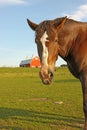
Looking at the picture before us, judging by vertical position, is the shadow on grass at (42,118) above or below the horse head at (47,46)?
below

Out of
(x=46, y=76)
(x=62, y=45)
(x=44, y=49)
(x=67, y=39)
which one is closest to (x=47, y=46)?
(x=44, y=49)

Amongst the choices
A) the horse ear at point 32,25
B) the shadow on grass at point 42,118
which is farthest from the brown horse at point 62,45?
the shadow on grass at point 42,118

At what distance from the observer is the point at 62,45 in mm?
7781

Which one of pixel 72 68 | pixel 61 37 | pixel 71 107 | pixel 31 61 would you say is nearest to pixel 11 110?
pixel 71 107

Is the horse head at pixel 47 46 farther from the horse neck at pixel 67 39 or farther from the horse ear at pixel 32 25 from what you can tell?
the horse neck at pixel 67 39

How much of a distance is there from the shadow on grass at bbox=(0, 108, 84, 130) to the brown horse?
2275 mm

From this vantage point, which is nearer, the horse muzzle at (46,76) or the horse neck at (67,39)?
the horse muzzle at (46,76)

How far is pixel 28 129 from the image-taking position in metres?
9.96

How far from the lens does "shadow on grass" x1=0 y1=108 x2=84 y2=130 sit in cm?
1073

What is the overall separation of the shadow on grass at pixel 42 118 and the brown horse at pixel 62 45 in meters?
2.27

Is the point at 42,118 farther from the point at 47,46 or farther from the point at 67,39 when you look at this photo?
the point at 47,46

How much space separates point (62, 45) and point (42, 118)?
4703 mm

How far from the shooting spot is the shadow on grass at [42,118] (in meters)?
10.7

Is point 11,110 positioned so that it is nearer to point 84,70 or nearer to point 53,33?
point 84,70
